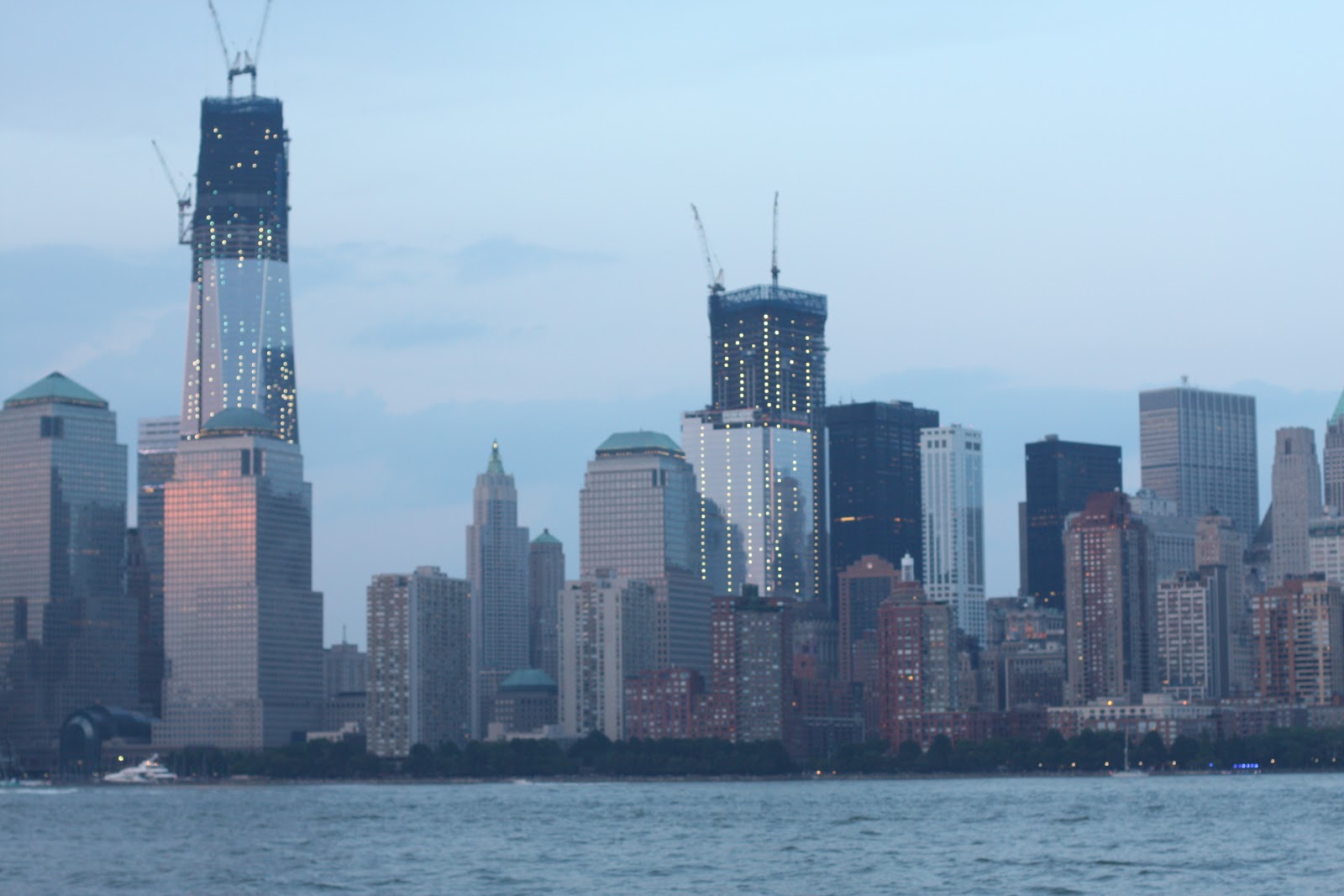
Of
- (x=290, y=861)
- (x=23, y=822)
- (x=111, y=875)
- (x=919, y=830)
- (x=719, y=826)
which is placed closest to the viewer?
(x=111, y=875)

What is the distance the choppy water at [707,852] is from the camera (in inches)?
4594

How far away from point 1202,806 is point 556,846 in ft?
217

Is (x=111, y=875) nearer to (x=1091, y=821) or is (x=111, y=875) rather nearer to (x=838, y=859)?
(x=838, y=859)

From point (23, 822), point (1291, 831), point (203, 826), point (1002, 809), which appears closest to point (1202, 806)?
point (1002, 809)

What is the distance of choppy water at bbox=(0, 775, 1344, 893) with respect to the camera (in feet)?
383

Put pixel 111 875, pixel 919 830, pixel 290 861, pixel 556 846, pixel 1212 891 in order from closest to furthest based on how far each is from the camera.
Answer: pixel 1212 891 → pixel 111 875 → pixel 290 861 → pixel 556 846 → pixel 919 830

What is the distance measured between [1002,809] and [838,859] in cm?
6318

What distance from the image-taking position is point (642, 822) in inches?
7087

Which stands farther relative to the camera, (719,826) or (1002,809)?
(1002,809)

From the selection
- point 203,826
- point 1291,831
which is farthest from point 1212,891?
point 203,826

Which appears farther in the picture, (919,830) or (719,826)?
(719,826)

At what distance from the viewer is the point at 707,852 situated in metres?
142

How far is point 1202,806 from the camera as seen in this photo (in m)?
194

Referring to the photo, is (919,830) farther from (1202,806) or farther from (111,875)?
(111,875)
